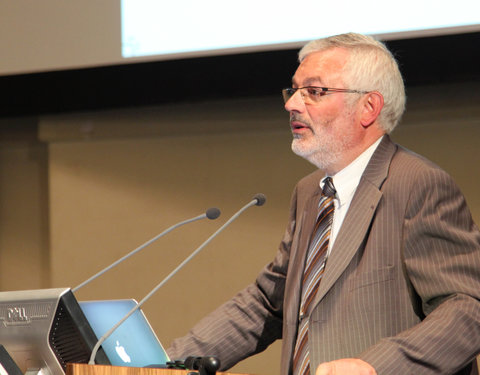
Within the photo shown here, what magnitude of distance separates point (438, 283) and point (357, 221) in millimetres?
→ 269

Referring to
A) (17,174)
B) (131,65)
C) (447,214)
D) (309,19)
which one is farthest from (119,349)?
(17,174)

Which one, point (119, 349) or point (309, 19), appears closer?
point (119, 349)

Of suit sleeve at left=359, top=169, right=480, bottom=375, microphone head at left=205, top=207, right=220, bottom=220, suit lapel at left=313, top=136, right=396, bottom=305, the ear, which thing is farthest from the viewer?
the ear

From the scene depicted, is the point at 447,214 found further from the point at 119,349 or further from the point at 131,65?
the point at 131,65

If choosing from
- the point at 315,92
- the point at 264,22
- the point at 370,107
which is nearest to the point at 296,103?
the point at 315,92

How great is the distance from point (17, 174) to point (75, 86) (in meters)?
0.82

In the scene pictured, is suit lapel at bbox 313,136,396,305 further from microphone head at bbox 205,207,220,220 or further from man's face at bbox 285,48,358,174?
microphone head at bbox 205,207,220,220

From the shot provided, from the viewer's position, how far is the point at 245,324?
2.23 m

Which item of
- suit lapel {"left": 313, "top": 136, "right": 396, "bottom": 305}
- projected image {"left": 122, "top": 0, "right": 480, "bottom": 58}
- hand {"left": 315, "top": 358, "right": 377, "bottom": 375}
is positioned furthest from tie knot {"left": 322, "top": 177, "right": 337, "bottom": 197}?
projected image {"left": 122, "top": 0, "right": 480, "bottom": 58}

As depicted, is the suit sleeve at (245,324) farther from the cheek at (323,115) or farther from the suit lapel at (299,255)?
the cheek at (323,115)

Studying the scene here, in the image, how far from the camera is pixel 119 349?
1.76 metres

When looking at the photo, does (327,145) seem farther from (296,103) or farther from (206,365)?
(206,365)

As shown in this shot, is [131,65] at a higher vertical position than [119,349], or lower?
higher

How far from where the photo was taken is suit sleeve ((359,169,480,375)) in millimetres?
1699
